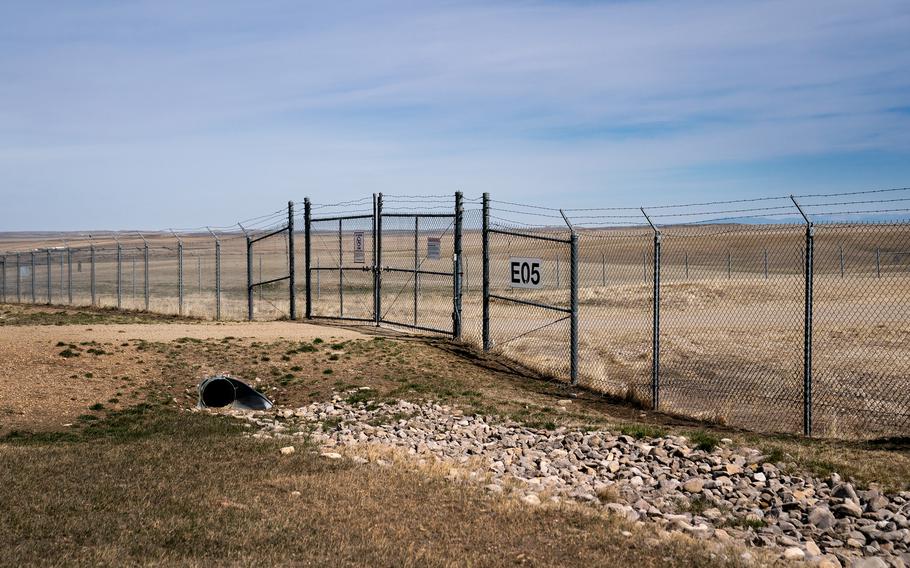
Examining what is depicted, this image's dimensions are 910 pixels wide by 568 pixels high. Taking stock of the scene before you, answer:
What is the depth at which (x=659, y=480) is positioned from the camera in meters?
8.73

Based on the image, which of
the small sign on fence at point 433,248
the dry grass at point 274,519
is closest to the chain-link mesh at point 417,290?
the small sign on fence at point 433,248

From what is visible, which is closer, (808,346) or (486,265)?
(808,346)

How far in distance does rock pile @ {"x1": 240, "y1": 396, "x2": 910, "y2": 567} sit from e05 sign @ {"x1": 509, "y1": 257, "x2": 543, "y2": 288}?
12.0 feet

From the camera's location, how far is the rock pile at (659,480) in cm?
717

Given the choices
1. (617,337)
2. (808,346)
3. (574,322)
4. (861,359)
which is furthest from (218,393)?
(861,359)

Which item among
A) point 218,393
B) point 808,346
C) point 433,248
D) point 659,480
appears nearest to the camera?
point 659,480

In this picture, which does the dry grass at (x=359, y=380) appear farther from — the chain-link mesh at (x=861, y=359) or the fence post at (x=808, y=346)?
the chain-link mesh at (x=861, y=359)

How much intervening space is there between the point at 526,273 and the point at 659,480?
6770 millimetres

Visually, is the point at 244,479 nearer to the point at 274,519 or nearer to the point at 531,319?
the point at 274,519

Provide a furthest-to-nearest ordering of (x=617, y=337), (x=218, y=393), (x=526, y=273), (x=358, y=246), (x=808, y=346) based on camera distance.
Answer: (x=617, y=337) < (x=358, y=246) < (x=526, y=273) < (x=218, y=393) < (x=808, y=346)

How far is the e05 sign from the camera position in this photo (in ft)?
48.8

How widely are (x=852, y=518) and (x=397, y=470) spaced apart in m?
4.10

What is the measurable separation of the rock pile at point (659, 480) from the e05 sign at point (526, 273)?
12.0 feet

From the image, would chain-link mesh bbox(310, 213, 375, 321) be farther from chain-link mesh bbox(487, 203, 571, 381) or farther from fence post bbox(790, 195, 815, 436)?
fence post bbox(790, 195, 815, 436)
